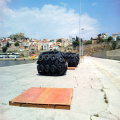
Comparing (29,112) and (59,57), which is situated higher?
(59,57)

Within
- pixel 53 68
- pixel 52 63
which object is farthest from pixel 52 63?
pixel 53 68

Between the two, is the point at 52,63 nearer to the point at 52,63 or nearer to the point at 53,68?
the point at 52,63

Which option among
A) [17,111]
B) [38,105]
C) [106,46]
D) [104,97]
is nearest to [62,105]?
[38,105]

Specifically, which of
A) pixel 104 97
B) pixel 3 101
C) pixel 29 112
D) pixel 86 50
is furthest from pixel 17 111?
pixel 86 50

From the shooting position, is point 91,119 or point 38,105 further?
point 38,105

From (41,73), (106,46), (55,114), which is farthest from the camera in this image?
(106,46)

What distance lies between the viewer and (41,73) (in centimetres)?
1117

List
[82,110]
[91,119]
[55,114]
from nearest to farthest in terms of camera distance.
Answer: [91,119] → [55,114] → [82,110]

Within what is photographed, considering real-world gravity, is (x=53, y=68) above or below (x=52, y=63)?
below

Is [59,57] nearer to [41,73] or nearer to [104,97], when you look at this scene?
[41,73]

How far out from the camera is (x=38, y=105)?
4.37 metres

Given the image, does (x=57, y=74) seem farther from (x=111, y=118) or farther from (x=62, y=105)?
(x=111, y=118)

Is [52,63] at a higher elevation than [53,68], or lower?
higher

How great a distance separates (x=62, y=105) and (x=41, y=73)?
23.4 ft
